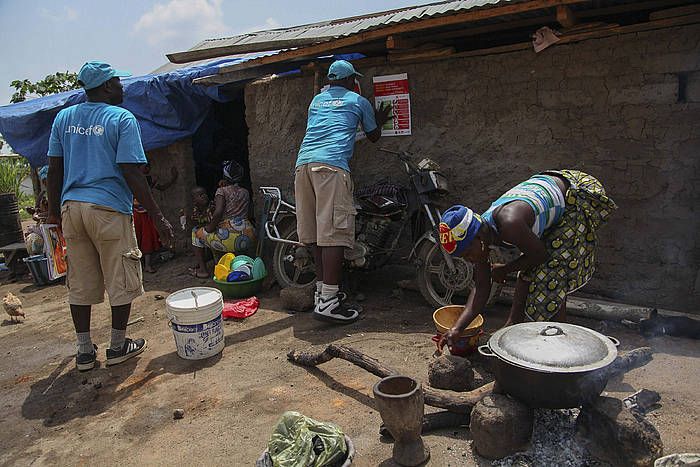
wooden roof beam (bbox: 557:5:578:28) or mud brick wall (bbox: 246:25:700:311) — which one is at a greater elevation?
wooden roof beam (bbox: 557:5:578:28)

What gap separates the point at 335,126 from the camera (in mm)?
4832

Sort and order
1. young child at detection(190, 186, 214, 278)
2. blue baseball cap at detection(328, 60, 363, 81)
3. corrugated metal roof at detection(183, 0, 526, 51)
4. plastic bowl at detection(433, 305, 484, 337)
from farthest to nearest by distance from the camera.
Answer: young child at detection(190, 186, 214, 278), blue baseball cap at detection(328, 60, 363, 81), corrugated metal roof at detection(183, 0, 526, 51), plastic bowl at detection(433, 305, 484, 337)

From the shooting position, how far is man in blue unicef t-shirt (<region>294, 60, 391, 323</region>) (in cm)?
477

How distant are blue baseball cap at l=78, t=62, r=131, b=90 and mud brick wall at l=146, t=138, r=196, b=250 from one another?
11.6 ft

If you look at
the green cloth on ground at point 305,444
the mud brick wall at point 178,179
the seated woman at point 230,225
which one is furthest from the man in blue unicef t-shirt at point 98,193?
the mud brick wall at point 178,179

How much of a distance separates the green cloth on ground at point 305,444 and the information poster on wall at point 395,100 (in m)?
3.49

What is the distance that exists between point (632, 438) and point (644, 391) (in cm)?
74

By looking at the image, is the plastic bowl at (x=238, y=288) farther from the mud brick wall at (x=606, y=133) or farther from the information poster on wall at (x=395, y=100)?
the mud brick wall at (x=606, y=133)

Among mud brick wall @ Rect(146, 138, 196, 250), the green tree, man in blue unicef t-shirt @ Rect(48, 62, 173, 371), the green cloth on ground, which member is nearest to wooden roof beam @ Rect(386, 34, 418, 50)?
man in blue unicef t-shirt @ Rect(48, 62, 173, 371)

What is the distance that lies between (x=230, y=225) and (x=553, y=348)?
465cm

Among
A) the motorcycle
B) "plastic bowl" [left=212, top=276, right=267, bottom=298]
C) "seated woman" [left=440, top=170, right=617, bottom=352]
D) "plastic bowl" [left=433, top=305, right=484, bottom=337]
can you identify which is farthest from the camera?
"plastic bowl" [left=212, top=276, right=267, bottom=298]

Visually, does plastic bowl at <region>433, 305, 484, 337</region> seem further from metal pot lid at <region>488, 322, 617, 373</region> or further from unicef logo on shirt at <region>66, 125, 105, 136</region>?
unicef logo on shirt at <region>66, 125, 105, 136</region>

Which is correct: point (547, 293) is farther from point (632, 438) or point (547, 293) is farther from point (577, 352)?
point (632, 438)

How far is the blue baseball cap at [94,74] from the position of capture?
3.87 metres
